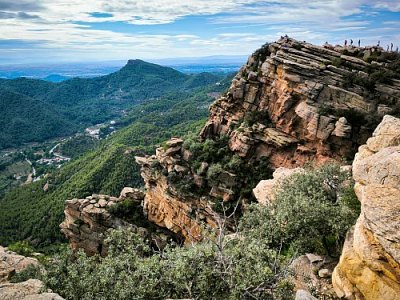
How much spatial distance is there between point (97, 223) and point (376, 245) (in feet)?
142

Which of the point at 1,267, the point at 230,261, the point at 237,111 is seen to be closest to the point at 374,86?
the point at 237,111

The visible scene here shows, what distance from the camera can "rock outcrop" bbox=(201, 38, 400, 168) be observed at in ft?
127

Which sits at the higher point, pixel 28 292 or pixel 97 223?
pixel 28 292

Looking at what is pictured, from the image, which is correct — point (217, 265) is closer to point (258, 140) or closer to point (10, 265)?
point (10, 265)

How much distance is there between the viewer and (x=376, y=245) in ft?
37.0

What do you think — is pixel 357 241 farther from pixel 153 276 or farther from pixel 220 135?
pixel 220 135

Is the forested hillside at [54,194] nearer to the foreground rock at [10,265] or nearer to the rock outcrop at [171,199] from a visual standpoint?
the rock outcrop at [171,199]

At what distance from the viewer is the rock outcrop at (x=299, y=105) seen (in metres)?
38.8

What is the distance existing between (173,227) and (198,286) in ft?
108

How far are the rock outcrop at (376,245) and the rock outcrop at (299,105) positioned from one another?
963 inches

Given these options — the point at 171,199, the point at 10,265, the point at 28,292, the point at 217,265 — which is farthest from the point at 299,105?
the point at 28,292

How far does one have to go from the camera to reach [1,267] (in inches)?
1002

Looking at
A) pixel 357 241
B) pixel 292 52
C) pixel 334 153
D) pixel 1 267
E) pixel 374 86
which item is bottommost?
pixel 1 267

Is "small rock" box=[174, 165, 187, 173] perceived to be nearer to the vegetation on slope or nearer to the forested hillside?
the vegetation on slope
